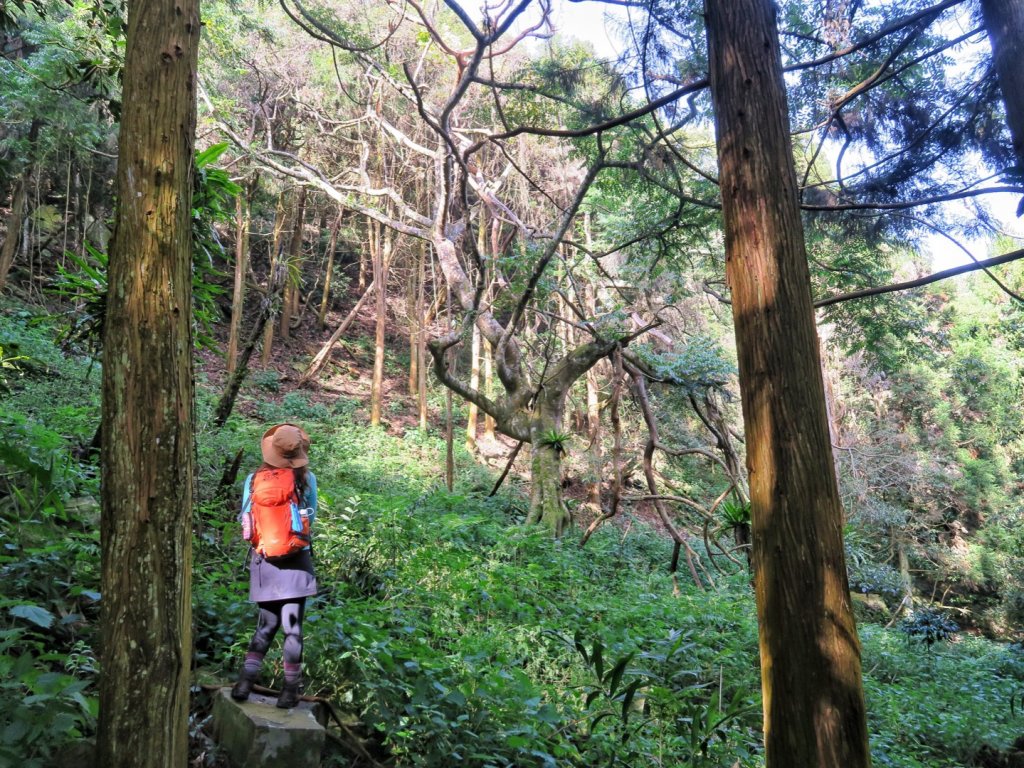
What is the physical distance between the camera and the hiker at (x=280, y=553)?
3.42m

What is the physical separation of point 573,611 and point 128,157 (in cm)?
538

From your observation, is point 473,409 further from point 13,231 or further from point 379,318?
point 13,231

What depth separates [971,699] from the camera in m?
7.46

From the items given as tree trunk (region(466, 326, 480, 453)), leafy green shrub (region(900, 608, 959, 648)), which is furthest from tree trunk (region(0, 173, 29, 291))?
leafy green shrub (region(900, 608, 959, 648))

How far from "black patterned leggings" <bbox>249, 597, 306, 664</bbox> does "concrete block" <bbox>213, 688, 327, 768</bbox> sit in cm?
25

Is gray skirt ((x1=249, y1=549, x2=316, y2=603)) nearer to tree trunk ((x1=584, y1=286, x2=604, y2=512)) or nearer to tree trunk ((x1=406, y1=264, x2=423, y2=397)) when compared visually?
tree trunk ((x1=584, y1=286, x2=604, y2=512))

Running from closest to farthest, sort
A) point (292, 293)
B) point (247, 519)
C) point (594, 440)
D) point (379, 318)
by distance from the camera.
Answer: point (247, 519) < point (594, 440) < point (379, 318) < point (292, 293)

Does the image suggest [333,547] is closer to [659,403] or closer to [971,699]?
[971,699]

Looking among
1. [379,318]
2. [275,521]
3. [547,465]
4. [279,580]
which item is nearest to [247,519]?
[275,521]

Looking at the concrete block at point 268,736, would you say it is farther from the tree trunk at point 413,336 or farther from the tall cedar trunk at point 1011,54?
the tree trunk at point 413,336

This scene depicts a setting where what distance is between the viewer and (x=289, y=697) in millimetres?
3357

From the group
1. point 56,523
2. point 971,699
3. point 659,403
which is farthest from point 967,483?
point 56,523

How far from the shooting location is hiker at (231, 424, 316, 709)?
342cm

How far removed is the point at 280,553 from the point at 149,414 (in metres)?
1.42
